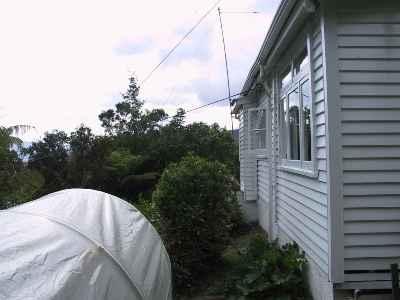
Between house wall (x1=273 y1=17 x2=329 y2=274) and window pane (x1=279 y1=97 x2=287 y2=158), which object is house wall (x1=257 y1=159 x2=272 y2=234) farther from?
house wall (x1=273 y1=17 x2=329 y2=274)

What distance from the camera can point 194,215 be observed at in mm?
7473

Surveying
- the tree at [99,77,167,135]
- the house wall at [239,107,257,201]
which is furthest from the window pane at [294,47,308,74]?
the tree at [99,77,167,135]

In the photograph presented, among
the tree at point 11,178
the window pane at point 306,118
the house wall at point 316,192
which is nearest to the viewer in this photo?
the house wall at point 316,192

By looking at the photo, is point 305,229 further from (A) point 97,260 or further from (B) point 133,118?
(B) point 133,118

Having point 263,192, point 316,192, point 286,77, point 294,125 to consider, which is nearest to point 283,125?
point 286,77

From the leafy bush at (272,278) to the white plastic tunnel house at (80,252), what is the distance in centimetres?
167

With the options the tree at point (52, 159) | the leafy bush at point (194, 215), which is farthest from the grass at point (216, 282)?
the tree at point (52, 159)

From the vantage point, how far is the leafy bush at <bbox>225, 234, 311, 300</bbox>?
5.71 metres

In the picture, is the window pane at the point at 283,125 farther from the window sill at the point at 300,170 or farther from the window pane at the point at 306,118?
the window pane at the point at 306,118

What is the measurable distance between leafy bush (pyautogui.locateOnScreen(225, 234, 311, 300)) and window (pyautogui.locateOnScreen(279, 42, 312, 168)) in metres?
1.27

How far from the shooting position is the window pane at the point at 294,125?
6.53 meters

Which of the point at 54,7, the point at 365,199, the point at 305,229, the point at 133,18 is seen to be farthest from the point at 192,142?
the point at 365,199

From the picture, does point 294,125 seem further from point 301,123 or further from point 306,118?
point 306,118

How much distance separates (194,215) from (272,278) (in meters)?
2.07
